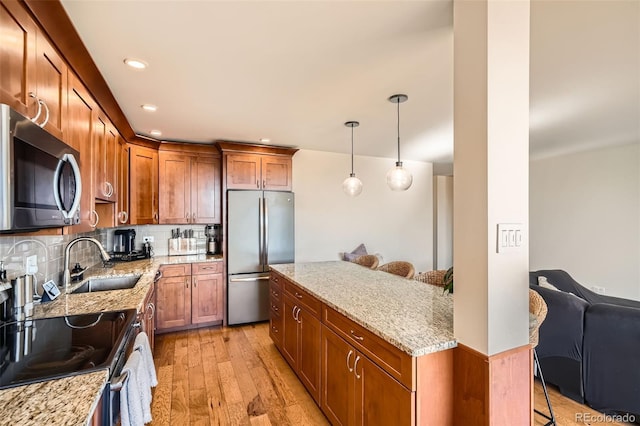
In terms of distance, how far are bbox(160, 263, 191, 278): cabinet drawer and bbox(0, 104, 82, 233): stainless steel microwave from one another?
250cm

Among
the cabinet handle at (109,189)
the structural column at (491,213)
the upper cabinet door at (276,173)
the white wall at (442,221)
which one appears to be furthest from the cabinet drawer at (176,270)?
the white wall at (442,221)

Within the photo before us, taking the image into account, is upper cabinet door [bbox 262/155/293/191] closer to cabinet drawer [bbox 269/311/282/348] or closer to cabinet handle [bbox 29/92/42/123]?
cabinet drawer [bbox 269/311/282/348]

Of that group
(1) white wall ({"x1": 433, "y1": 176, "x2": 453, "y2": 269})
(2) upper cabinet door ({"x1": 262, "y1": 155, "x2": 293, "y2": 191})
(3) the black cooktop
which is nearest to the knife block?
(2) upper cabinet door ({"x1": 262, "y1": 155, "x2": 293, "y2": 191})

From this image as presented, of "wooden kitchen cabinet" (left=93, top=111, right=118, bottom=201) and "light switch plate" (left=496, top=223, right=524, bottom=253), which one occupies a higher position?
"wooden kitchen cabinet" (left=93, top=111, right=118, bottom=201)

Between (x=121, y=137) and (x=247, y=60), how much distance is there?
82.7 inches

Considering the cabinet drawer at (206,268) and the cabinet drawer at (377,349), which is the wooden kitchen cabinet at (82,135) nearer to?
the cabinet drawer at (377,349)

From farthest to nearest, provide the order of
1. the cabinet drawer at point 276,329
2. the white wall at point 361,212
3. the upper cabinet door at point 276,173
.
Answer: the white wall at point 361,212, the upper cabinet door at point 276,173, the cabinet drawer at point 276,329

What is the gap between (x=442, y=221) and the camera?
21.2 ft

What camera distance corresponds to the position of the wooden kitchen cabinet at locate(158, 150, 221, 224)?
3.98 metres

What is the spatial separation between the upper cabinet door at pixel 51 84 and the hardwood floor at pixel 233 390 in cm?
205

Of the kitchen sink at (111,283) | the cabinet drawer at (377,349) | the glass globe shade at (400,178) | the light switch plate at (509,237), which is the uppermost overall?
the glass globe shade at (400,178)

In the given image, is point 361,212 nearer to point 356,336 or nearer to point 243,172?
point 243,172

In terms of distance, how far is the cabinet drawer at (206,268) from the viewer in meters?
3.84

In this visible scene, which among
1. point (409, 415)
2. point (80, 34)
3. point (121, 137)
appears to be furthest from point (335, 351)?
point (121, 137)
